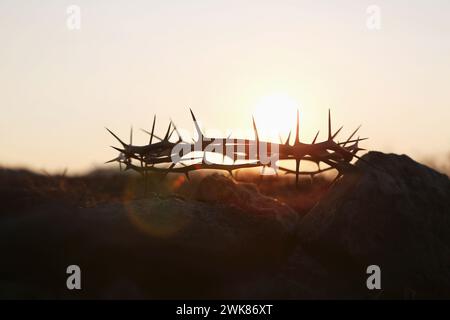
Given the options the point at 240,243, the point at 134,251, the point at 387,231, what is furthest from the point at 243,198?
the point at 134,251

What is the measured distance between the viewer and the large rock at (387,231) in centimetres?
776

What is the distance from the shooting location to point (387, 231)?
7895mm

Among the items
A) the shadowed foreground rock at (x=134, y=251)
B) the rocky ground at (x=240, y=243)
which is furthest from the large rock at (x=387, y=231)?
the shadowed foreground rock at (x=134, y=251)

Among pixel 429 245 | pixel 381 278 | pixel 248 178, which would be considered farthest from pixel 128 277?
pixel 248 178

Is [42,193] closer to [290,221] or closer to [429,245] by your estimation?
[290,221]

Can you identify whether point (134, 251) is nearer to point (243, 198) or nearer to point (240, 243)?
point (240, 243)

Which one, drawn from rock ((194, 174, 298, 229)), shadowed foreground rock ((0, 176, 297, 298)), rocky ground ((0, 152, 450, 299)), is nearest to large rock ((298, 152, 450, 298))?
rocky ground ((0, 152, 450, 299))

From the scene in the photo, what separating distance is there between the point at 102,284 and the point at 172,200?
4.99 ft

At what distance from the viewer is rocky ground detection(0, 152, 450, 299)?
7.27m

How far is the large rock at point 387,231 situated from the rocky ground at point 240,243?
0.01 meters

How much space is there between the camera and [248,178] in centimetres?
1476

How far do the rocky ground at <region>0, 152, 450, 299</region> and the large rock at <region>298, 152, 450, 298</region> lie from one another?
1 centimetres

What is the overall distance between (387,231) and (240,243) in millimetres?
1645
